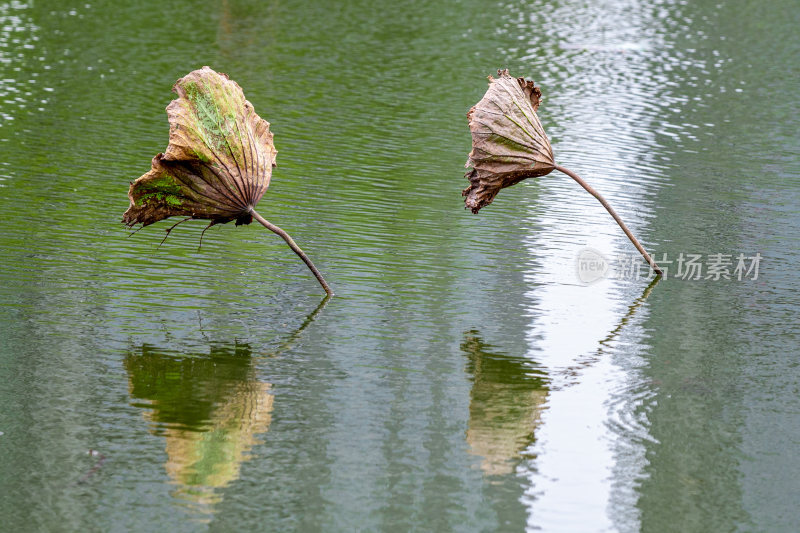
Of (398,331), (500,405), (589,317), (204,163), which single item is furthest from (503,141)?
(500,405)

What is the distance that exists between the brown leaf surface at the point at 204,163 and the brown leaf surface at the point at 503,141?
160cm

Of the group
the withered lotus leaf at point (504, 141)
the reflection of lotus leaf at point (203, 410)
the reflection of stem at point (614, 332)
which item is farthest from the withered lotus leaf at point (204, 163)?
the reflection of stem at point (614, 332)

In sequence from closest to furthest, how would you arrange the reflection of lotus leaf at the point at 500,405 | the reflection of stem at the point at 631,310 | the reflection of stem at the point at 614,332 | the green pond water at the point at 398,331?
1. the green pond water at the point at 398,331
2. the reflection of lotus leaf at the point at 500,405
3. the reflection of stem at the point at 614,332
4. the reflection of stem at the point at 631,310

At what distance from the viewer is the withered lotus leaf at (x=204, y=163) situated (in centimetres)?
773

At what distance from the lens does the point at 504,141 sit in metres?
8.45

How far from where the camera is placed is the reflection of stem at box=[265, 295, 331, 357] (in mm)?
7009

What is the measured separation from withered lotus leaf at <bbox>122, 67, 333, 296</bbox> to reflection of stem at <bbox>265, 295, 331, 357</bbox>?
0.79m

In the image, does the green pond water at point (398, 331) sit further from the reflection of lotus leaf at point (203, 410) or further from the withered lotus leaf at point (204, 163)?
the withered lotus leaf at point (204, 163)

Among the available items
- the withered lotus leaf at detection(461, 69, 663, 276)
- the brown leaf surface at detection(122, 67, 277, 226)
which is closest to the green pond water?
the brown leaf surface at detection(122, 67, 277, 226)

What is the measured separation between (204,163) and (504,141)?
7.15 ft

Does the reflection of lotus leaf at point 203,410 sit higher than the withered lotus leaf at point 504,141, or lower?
lower

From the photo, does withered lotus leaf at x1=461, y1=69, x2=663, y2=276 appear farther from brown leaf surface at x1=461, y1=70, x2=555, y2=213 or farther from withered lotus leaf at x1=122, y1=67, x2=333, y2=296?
withered lotus leaf at x1=122, y1=67, x2=333, y2=296

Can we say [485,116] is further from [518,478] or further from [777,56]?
[777,56]

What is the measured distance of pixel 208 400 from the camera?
627cm
